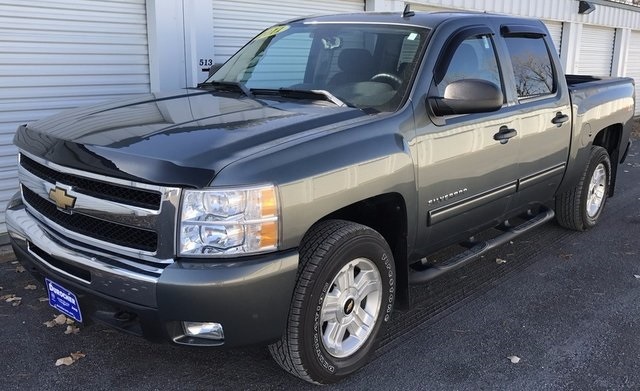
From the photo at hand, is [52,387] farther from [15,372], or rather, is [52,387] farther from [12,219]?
[12,219]

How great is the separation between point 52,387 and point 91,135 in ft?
4.37

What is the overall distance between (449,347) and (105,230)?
2093 millimetres

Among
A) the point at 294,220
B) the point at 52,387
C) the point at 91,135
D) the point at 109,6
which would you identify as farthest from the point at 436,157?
the point at 109,6

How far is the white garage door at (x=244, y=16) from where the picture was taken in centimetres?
689

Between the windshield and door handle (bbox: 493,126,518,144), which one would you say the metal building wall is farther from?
door handle (bbox: 493,126,518,144)

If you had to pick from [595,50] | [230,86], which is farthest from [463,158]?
[595,50]

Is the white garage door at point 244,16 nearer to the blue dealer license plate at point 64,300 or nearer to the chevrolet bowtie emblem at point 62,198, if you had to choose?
the chevrolet bowtie emblem at point 62,198

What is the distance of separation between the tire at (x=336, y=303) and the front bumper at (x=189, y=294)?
0.13m

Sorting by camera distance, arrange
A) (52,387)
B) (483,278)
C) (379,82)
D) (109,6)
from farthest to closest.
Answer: (109,6)
(483,278)
(379,82)
(52,387)

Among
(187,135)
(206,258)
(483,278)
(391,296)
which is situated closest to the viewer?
(206,258)

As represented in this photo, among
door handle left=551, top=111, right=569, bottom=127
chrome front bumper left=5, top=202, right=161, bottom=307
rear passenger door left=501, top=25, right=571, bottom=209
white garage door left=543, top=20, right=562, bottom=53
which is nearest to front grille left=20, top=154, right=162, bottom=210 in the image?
chrome front bumper left=5, top=202, right=161, bottom=307

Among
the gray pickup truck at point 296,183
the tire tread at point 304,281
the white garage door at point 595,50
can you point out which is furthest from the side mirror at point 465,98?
the white garage door at point 595,50

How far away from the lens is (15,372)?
10.4ft

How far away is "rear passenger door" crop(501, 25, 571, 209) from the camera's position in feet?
14.1
